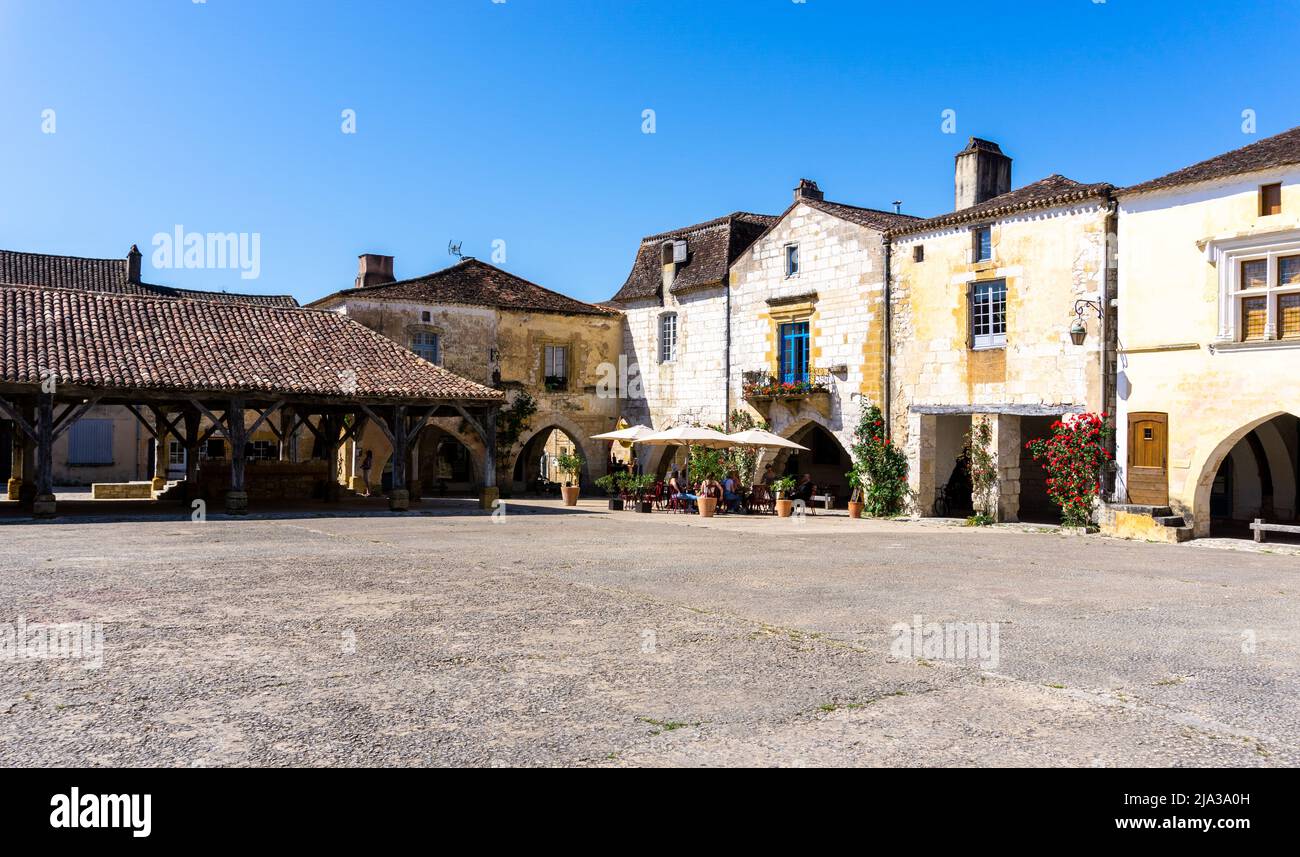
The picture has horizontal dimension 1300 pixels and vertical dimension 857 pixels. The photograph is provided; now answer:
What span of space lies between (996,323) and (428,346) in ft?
48.4

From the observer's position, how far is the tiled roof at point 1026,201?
17.8 meters

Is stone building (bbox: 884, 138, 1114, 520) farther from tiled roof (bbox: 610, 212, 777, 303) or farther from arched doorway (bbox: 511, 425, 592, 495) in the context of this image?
arched doorway (bbox: 511, 425, 592, 495)

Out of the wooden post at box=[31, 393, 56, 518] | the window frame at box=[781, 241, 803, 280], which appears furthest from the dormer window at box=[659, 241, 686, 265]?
the wooden post at box=[31, 393, 56, 518]

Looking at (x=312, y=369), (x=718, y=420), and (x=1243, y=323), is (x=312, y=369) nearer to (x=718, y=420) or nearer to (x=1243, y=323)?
(x=718, y=420)

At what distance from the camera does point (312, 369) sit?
765 inches

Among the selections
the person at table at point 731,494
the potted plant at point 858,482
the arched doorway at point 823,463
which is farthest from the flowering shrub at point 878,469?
the arched doorway at point 823,463

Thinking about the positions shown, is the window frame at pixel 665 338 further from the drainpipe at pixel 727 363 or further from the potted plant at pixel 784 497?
the potted plant at pixel 784 497

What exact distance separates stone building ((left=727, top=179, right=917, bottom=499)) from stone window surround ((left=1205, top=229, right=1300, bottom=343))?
7.16 metres

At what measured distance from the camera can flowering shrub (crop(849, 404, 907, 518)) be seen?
69.8 feet

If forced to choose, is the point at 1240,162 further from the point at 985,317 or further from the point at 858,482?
the point at 858,482

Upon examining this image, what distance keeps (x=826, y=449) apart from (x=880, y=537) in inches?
456

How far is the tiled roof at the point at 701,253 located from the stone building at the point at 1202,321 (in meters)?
11.2
